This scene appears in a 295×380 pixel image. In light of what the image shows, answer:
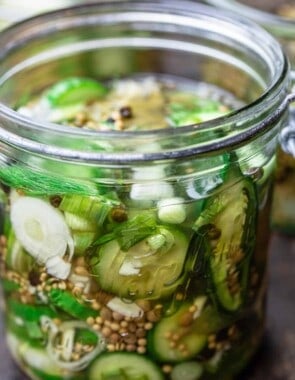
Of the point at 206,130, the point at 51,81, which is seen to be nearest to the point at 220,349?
the point at 206,130

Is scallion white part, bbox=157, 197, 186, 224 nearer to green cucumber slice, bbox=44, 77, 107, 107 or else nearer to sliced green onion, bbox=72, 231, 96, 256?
sliced green onion, bbox=72, 231, 96, 256

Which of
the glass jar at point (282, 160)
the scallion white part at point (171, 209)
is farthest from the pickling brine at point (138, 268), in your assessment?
the glass jar at point (282, 160)

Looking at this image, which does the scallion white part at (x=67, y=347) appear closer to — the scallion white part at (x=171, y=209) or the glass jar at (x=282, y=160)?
the scallion white part at (x=171, y=209)

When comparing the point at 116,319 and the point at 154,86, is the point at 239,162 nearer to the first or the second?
the point at 116,319

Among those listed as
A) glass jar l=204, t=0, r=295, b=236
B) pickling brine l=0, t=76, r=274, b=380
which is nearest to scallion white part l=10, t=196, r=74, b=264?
pickling brine l=0, t=76, r=274, b=380

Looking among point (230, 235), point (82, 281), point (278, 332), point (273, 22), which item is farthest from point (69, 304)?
point (273, 22)

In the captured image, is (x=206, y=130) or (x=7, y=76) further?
(x=7, y=76)
